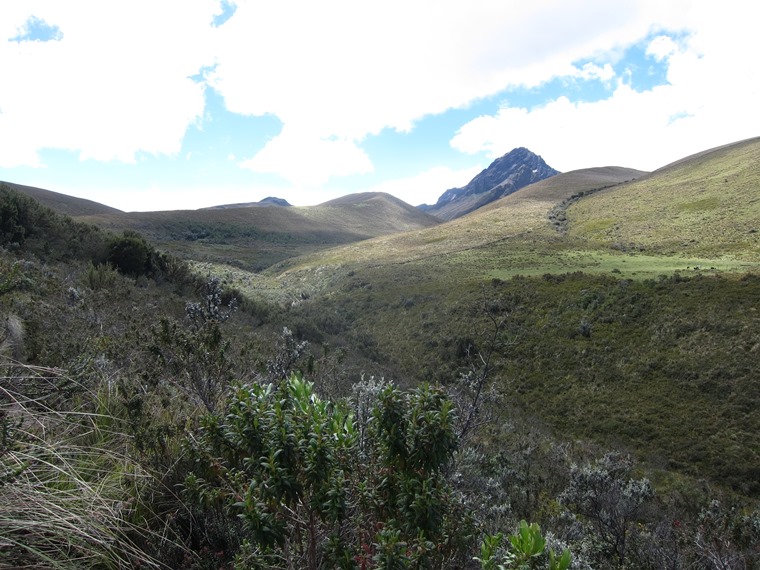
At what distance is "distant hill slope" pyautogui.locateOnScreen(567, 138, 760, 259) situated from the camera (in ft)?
113

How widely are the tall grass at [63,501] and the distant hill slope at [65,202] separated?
306 feet

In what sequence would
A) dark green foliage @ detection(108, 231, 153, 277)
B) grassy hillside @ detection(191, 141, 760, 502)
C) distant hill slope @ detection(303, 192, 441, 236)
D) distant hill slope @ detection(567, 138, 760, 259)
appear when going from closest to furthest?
grassy hillside @ detection(191, 141, 760, 502) < dark green foliage @ detection(108, 231, 153, 277) < distant hill slope @ detection(567, 138, 760, 259) < distant hill slope @ detection(303, 192, 441, 236)

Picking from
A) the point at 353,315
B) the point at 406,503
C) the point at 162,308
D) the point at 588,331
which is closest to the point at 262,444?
the point at 406,503

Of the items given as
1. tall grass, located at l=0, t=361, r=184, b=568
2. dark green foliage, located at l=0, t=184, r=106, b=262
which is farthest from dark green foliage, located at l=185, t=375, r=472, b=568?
dark green foliage, located at l=0, t=184, r=106, b=262

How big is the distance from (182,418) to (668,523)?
737 cm

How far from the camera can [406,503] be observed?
216 cm

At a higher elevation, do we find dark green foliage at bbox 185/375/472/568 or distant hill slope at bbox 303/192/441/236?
distant hill slope at bbox 303/192/441/236

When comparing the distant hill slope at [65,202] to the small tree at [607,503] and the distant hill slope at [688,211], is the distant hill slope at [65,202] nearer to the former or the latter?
the distant hill slope at [688,211]

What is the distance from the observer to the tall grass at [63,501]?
207cm

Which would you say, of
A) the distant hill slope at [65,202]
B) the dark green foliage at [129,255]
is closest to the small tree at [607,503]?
the dark green foliage at [129,255]

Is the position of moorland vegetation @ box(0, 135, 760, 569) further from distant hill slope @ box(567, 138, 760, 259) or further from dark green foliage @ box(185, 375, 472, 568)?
distant hill slope @ box(567, 138, 760, 259)

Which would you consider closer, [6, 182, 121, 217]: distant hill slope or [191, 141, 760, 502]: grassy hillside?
[191, 141, 760, 502]: grassy hillside

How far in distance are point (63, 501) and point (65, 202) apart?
108111 mm

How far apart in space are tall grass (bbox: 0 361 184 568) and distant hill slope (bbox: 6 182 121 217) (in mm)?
93286
